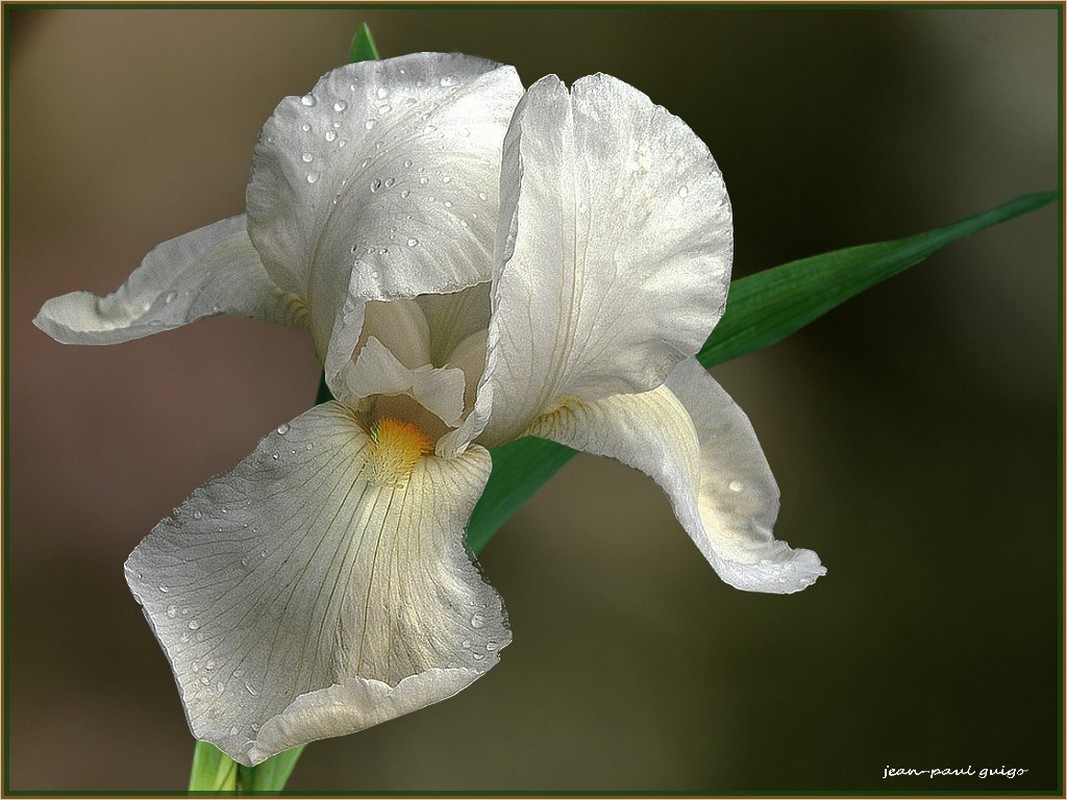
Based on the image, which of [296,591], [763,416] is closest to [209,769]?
[296,591]

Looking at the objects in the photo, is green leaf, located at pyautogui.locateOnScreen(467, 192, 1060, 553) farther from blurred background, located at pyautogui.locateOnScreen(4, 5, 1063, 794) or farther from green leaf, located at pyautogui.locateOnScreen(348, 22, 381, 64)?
blurred background, located at pyautogui.locateOnScreen(4, 5, 1063, 794)

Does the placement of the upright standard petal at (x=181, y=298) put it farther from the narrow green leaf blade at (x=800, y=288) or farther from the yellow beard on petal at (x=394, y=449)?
the narrow green leaf blade at (x=800, y=288)

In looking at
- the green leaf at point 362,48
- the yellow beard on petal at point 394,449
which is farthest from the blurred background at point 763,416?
the yellow beard on petal at point 394,449

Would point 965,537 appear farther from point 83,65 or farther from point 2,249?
point 83,65

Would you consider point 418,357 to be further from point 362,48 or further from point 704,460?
point 362,48

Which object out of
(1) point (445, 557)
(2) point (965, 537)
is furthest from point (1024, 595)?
(1) point (445, 557)

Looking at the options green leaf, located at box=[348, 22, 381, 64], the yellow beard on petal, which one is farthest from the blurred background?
the yellow beard on petal
